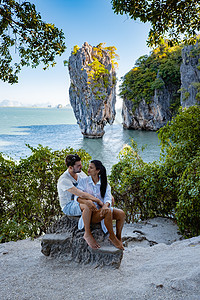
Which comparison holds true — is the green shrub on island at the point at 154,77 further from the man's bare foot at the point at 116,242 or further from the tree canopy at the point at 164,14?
the man's bare foot at the point at 116,242

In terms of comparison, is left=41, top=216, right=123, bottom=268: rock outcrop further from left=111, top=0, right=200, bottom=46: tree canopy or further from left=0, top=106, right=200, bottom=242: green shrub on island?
left=111, top=0, right=200, bottom=46: tree canopy

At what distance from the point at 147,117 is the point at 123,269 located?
4736cm

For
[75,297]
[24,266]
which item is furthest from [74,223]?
[75,297]

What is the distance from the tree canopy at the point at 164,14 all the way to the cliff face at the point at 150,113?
38447mm

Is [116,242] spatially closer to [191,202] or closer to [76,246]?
[76,246]

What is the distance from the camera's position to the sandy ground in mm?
2178

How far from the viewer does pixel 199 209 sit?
160 inches

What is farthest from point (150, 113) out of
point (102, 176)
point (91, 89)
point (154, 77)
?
point (102, 176)

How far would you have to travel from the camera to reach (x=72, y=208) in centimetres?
349

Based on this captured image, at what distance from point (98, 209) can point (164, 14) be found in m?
4.13

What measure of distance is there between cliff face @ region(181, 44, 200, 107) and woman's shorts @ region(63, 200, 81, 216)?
31.9 metres

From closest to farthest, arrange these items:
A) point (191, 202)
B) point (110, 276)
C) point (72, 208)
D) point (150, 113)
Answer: point (110, 276), point (72, 208), point (191, 202), point (150, 113)

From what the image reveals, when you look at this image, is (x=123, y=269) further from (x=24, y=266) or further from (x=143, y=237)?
(x=143, y=237)

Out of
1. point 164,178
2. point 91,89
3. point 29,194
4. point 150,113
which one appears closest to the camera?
point 29,194
